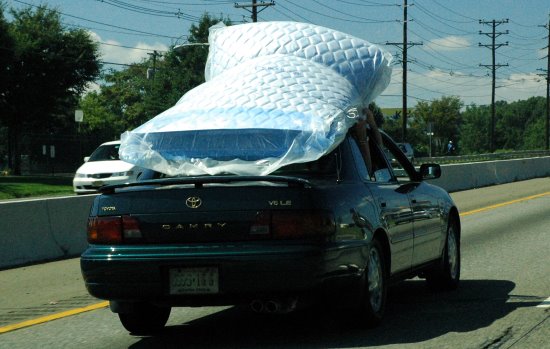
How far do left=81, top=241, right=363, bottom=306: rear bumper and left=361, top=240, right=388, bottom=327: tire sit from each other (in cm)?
40

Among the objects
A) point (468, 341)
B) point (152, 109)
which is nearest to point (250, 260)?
point (468, 341)

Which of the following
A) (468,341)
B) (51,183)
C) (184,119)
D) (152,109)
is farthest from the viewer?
(152,109)

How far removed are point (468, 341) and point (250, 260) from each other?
1637 mm

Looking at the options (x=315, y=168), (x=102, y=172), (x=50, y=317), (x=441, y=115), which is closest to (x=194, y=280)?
(x=315, y=168)

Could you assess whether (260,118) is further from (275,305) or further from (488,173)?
(488,173)

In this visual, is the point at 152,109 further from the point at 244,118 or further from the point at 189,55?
the point at 244,118

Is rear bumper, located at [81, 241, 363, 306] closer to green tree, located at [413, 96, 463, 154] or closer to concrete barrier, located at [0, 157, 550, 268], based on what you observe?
concrete barrier, located at [0, 157, 550, 268]

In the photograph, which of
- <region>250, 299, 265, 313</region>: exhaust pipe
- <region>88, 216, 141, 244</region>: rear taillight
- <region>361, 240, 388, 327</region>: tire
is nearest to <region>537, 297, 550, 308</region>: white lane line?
<region>361, 240, 388, 327</region>: tire

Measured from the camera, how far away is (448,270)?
1014 centimetres

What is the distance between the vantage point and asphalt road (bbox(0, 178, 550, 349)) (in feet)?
24.9

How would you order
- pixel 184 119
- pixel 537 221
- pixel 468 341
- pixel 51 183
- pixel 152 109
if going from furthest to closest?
pixel 152 109 → pixel 51 183 → pixel 537 221 → pixel 184 119 → pixel 468 341

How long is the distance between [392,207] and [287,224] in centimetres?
166

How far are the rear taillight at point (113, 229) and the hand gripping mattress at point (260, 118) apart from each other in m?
0.69

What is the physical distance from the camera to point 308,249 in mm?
6977
